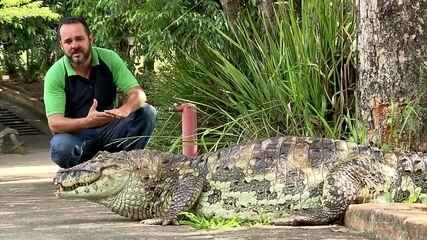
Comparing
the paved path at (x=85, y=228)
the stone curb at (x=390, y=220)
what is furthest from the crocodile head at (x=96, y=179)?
the stone curb at (x=390, y=220)

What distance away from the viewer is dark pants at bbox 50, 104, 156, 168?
283 inches

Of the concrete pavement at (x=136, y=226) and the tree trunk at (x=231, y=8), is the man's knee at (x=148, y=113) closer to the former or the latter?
the concrete pavement at (x=136, y=226)

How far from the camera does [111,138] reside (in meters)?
7.36

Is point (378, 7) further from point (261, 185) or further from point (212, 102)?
point (212, 102)

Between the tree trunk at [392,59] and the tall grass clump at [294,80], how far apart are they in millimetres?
653

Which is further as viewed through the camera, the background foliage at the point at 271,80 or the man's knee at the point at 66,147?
the background foliage at the point at 271,80

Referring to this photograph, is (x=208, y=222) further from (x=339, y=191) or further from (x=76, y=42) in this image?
(x=76, y=42)

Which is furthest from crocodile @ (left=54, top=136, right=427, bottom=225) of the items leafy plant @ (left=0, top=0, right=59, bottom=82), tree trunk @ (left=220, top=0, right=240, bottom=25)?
leafy plant @ (left=0, top=0, right=59, bottom=82)

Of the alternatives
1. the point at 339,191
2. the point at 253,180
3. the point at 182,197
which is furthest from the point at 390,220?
the point at 182,197

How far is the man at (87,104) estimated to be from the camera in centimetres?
699

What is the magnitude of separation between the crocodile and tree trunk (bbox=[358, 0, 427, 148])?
2.38ft

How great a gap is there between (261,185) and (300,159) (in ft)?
1.01

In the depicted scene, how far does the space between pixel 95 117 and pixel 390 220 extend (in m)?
3.16

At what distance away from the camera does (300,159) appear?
18.3ft
